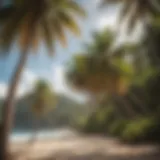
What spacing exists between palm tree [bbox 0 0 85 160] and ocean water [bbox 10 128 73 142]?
0.07m

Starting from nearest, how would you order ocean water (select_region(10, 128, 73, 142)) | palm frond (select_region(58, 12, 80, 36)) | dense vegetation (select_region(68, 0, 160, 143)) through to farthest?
ocean water (select_region(10, 128, 73, 142)) → palm frond (select_region(58, 12, 80, 36)) → dense vegetation (select_region(68, 0, 160, 143))

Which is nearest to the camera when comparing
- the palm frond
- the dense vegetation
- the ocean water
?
the ocean water

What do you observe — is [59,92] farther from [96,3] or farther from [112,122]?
[96,3]

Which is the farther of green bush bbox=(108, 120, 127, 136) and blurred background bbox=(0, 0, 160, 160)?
green bush bbox=(108, 120, 127, 136)

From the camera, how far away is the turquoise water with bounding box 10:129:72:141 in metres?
2.41

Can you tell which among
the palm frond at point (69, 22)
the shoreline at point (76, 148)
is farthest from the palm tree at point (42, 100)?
the palm frond at point (69, 22)

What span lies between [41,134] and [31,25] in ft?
2.93

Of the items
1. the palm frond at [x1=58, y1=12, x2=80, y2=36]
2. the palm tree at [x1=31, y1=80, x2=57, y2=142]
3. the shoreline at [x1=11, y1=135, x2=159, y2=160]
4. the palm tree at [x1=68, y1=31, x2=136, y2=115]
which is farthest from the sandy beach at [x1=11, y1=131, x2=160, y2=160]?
the palm frond at [x1=58, y1=12, x2=80, y2=36]

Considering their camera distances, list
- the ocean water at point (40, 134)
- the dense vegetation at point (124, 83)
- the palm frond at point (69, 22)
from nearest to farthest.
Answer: the ocean water at point (40, 134), the palm frond at point (69, 22), the dense vegetation at point (124, 83)

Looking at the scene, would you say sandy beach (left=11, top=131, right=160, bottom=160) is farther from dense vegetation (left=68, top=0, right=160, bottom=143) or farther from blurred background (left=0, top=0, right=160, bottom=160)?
dense vegetation (left=68, top=0, right=160, bottom=143)

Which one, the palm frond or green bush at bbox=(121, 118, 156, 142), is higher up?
the palm frond

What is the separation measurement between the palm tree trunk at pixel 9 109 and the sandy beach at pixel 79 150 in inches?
2.8

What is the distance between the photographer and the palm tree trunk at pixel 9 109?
241 cm

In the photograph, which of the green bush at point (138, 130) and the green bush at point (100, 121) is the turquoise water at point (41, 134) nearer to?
the green bush at point (100, 121)
